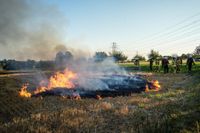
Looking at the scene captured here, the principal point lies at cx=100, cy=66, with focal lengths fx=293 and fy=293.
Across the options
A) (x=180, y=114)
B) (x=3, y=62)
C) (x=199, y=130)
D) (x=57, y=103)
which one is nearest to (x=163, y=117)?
(x=180, y=114)

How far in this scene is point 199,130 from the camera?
10.2 metres

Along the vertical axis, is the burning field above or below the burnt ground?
above

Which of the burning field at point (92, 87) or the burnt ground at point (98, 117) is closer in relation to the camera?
the burnt ground at point (98, 117)

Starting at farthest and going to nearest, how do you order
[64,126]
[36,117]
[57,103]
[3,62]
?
[3,62] → [57,103] → [36,117] → [64,126]

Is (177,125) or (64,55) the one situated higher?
(64,55)

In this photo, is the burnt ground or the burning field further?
the burning field

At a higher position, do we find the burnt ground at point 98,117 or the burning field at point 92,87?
the burning field at point 92,87

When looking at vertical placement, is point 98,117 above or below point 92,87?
below

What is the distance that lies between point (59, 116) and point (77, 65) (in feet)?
102

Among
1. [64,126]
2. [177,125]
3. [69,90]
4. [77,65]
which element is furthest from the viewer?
[77,65]

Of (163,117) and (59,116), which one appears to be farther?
(59,116)

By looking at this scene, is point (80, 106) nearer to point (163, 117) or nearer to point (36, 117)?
point (36, 117)

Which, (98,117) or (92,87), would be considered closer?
(98,117)

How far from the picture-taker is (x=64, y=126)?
1265 centimetres
